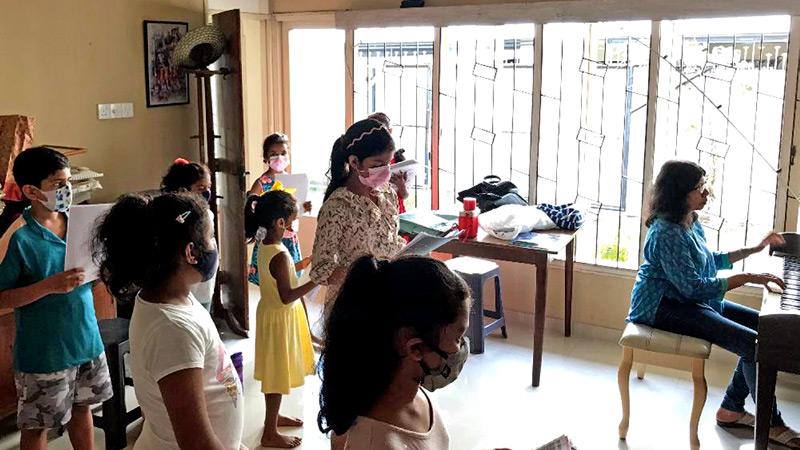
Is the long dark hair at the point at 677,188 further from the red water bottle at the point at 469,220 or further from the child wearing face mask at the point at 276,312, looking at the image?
the child wearing face mask at the point at 276,312

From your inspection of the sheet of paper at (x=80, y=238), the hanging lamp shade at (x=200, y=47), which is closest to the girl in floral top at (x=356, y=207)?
the sheet of paper at (x=80, y=238)

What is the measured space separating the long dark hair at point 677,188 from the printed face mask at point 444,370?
6.21ft

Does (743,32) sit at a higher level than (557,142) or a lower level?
higher

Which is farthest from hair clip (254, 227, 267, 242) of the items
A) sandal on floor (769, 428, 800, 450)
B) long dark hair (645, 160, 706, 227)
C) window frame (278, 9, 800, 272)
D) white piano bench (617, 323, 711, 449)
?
sandal on floor (769, 428, 800, 450)

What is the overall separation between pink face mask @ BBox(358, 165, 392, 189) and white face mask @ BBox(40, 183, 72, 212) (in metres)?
0.96

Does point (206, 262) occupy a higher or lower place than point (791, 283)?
higher

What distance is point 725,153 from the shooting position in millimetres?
3891

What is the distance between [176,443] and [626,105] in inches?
127

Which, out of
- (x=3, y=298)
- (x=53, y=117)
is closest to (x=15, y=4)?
(x=53, y=117)

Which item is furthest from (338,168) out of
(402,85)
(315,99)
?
(315,99)

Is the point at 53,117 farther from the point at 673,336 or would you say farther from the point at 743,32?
the point at 743,32

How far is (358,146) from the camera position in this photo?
8.53ft

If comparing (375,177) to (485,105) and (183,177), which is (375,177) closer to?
(183,177)

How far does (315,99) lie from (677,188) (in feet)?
9.33
